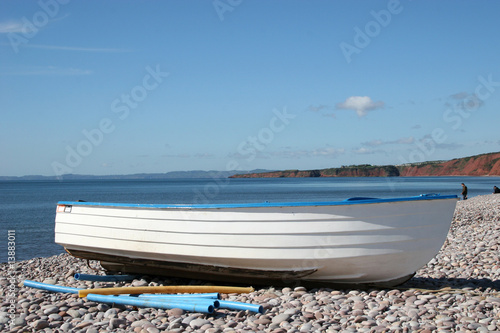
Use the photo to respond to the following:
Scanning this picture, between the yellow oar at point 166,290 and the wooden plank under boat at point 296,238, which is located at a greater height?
the wooden plank under boat at point 296,238

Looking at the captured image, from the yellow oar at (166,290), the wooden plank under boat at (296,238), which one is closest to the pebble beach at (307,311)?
the yellow oar at (166,290)

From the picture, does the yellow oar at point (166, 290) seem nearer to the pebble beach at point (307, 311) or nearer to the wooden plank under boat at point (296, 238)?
the pebble beach at point (307, 311)

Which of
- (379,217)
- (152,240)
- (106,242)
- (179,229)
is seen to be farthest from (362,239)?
(106,242)

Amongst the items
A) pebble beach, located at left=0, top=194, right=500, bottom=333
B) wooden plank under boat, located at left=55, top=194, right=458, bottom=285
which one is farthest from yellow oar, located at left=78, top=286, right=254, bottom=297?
wooden plank under boat, located at left=55, top=194, right=458, bottom=285

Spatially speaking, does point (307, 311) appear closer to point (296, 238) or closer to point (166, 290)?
point (296, 238)

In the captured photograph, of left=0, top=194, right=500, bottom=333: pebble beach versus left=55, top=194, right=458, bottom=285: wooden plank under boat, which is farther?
left=55, top=194, right=458, bottom=285: wooden plank under boat

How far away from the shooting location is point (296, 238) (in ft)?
25.7

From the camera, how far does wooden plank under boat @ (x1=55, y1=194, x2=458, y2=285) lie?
7.66 m

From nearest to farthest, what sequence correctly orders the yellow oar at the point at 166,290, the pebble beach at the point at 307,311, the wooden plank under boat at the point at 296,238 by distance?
1. the pebble beach at the point at 307,311
2. the wooden plank under boat at the point at 296,238
3. the yellow oar at the point at 166,290

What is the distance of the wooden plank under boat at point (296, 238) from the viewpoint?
766 centimetres

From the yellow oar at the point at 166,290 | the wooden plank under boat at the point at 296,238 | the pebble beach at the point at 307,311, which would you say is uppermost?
the wooden plank under boat at the point at 296,238

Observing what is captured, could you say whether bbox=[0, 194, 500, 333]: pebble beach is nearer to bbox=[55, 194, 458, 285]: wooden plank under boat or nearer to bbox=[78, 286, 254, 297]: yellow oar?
bbox=[78, 286, 254, 297]: yellow oar

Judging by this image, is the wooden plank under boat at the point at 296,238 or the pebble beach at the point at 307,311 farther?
the wooden plank under boat at the point at 296,238

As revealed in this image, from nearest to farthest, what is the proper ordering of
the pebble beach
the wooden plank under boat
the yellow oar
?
the pebble beach
the wooden plank under boat
the yellow oar
